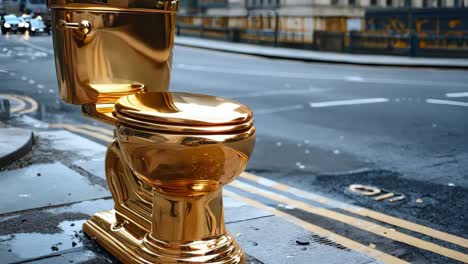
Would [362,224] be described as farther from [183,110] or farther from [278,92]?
[278,92]

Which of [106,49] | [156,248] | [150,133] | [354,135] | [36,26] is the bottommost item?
[354,135]

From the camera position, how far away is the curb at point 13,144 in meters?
5.21

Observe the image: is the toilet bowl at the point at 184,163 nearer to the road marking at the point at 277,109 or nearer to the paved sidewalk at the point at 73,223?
the paved sidewalk at the point at 73,223

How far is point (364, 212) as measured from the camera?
4777 mm

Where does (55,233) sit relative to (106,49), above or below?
below

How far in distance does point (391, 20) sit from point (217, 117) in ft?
110

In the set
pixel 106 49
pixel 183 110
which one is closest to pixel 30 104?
pixel 106 49

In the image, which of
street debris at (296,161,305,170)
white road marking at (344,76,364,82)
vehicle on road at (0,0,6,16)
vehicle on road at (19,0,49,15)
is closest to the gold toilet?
vehicle on road at (19,0,49,15)

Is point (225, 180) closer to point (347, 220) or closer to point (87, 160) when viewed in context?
point (347, 220)

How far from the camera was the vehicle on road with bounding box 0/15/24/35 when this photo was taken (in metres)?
4.17

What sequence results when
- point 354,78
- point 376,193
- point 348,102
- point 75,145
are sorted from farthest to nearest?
point 354,78 → point 348,102 → point 75,145 → point 376,193

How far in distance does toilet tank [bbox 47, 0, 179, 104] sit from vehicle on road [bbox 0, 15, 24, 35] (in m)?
1.11

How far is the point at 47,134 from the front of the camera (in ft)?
22.8

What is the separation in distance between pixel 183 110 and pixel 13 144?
3.57 m
